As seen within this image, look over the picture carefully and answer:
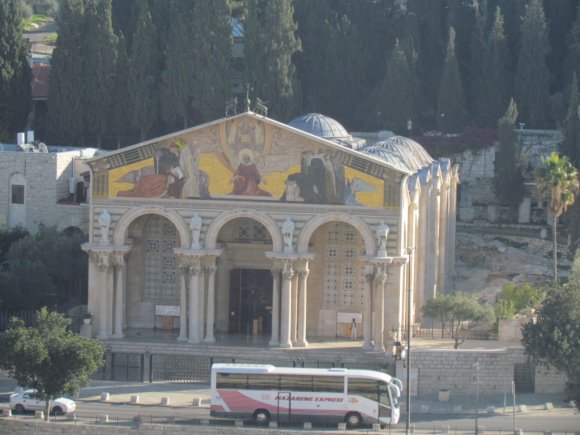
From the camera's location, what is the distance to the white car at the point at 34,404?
69438 millimetres

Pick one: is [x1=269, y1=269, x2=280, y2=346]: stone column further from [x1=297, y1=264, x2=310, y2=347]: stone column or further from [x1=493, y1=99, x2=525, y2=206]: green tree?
[x1=493, y1=99, x2=525, y2=206]: green tree

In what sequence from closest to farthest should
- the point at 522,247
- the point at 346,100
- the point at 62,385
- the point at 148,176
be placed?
the point at 62,385 → the point at 148,176 → the point at 522,247 → the point at 346,100

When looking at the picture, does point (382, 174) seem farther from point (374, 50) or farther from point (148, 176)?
point (374, 50)

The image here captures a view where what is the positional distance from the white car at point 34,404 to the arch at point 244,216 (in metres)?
11.5

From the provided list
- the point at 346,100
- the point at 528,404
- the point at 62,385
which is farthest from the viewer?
the point at 346,100

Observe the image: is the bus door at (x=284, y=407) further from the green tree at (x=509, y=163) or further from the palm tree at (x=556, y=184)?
the green tree at (x=509, y=163)

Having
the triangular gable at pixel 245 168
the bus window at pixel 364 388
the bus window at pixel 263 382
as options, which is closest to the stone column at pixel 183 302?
the triangular gable at pixel 245 168

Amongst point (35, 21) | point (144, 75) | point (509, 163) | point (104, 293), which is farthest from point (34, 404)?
point (35, 21)

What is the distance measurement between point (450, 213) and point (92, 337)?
23.5 m

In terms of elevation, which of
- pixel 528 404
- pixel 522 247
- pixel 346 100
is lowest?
pixel 528 404

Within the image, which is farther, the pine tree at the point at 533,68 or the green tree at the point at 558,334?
the pine tree at the point at 533,68

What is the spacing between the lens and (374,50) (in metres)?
115

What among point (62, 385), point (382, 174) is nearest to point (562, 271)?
point (382, 174)

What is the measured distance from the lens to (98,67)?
107 m
